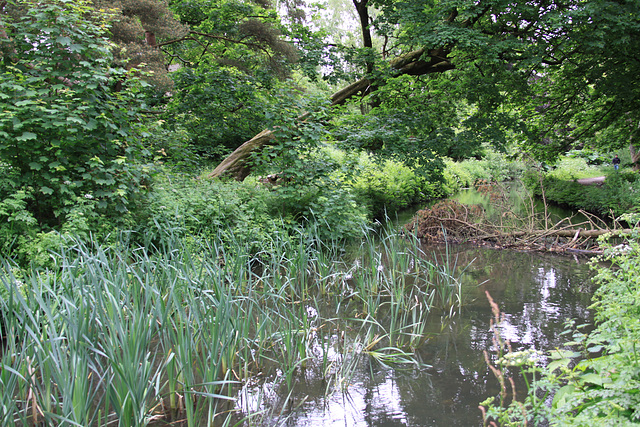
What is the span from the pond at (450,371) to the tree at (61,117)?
296 cm

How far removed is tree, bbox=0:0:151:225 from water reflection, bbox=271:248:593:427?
3102 millimetres

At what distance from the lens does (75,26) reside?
4117mm

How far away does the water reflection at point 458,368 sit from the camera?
2475mm

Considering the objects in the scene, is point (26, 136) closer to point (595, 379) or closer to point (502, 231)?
point (595, 379)

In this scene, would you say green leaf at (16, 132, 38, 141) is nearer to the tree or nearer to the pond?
the tree

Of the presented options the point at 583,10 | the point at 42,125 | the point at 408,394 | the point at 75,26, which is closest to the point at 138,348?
the point at 408,394

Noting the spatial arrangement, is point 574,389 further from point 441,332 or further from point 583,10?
point 583,10

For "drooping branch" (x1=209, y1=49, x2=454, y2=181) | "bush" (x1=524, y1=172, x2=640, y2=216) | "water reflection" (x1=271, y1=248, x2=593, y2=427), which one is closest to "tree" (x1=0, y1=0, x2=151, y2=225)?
"water reflection" (x1=271, y1=248, x2=593, y2=427)

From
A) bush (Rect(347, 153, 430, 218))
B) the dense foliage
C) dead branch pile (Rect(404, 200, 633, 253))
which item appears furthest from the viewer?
bush (Rect(347, 153, 430, 218))

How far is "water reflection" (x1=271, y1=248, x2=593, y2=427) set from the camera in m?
2.47

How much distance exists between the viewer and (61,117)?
3.87 m

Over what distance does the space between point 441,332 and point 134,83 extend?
4.25 metres

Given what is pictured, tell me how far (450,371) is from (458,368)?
83 millimetres

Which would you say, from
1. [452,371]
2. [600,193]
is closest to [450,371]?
[452,371]
